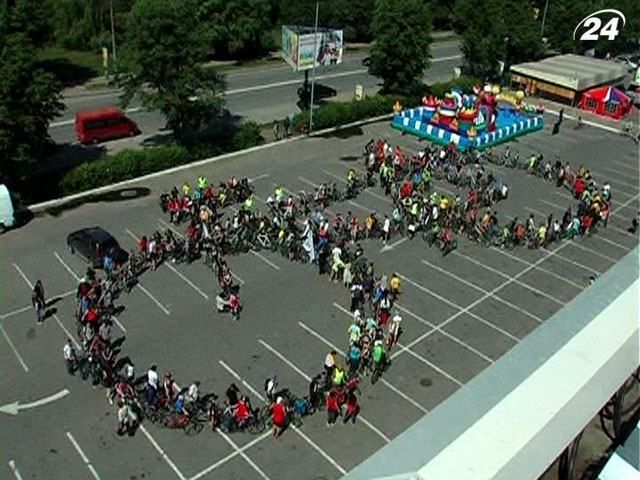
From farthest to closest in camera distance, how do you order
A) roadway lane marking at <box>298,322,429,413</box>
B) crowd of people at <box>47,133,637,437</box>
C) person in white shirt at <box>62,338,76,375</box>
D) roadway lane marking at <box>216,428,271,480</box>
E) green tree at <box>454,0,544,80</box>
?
green tree at <box>454,0,544,80</box>, roadway lane marking at <box>298,322,429,413</box>, person in white shirt at <box>62,338,76,375</box>, crowd of people at <box>47,133,637,437</box>, roadway lane marking at <box>216,428,271,480</box>

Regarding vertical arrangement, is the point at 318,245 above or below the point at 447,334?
above

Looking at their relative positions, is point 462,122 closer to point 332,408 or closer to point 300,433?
point 332,408

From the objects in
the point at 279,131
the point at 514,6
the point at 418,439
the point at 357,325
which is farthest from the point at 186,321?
the point at 514,6

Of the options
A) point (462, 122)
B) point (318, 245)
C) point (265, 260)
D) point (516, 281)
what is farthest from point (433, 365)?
point (462, 122)

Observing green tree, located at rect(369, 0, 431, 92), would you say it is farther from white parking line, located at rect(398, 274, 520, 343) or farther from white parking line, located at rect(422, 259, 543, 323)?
white parking line, located at rect(398, 274, 520, 343)

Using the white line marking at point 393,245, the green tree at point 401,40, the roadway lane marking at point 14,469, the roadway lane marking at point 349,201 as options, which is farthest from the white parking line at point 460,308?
the green tree at point 401,40

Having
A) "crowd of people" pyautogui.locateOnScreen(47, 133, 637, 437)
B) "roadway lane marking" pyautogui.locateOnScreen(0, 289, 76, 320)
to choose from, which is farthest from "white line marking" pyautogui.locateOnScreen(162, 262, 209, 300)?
"roadway lane marking" pyautogui.locateOnScreen(0, 289, 76, 320)
